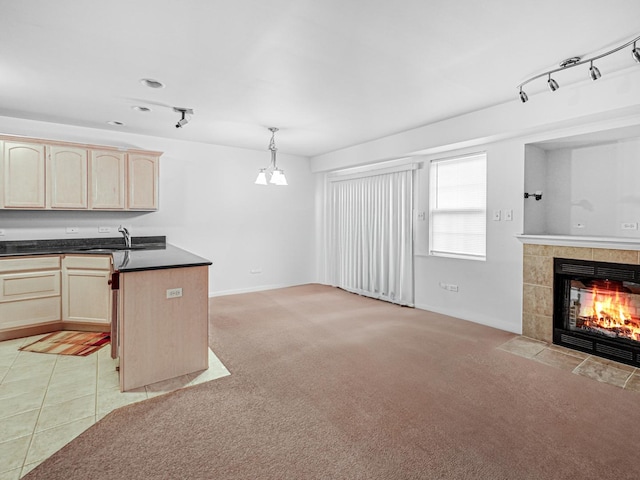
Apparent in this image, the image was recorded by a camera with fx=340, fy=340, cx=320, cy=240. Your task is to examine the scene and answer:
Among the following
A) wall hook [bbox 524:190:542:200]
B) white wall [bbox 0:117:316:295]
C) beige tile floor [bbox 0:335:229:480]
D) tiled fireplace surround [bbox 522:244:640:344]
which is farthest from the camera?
white wall [bbox 0:117:316:295]

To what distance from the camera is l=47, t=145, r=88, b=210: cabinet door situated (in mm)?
4129

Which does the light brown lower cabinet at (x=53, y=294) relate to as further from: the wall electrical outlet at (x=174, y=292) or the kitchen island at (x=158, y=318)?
the wall electrical outlet at (x=174, y=292)

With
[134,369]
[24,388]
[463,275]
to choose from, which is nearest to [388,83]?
[463,275]

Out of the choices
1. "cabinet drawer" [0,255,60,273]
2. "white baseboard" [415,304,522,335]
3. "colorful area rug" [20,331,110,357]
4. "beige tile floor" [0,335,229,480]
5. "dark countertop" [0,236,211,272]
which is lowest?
"beige tile floor" [0,335,229,480]

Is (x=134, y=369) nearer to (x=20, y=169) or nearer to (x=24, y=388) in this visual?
(x=24, y=388)

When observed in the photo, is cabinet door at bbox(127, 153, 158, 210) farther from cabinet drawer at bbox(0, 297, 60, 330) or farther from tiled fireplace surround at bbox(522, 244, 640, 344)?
tiled fireplace surround at bbox(522, 244, 640, 344)

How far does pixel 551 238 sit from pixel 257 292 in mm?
4442

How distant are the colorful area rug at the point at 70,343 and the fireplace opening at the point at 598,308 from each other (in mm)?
4849

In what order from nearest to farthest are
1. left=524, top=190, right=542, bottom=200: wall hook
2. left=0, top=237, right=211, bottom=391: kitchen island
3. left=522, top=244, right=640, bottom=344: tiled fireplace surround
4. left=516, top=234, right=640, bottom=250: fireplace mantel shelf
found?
left=0, top=237, right=211, bottom=391: kitchen island
left=516, top=234, right=640, bottom=250: fireplace mantel shelf
left=522, top=244, right=640, bottom=344: tiled fireplace surround
left=524, top=190, right=542, bottom=200: wall hook

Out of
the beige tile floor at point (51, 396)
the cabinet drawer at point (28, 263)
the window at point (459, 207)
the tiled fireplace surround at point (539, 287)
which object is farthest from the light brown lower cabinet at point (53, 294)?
the tiled fireplace surround at point (539, 287)

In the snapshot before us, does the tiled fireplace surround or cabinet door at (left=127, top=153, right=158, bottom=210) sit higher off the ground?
cabinet door at (left=127, top=153, right=158, bottom=210)

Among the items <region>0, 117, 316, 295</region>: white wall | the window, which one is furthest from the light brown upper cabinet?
the window

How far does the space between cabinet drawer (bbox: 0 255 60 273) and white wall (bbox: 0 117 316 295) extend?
2.66ft

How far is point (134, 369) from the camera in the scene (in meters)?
2.67
